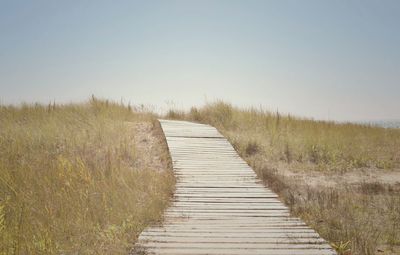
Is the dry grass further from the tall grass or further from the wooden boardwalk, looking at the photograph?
the wooden boardwalk

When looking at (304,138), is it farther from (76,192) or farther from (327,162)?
(76,192)

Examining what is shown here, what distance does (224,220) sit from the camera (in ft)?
16.1

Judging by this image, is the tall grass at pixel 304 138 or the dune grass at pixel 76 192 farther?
the tall grass at pixel 304 138

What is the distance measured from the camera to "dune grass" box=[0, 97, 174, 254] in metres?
4.18

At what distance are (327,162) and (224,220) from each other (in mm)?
6348

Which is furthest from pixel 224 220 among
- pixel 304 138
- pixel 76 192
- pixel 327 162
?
pixel 304 138

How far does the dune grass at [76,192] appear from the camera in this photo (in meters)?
4.18

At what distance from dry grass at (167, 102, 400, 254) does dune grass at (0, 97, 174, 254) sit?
2.03 metres

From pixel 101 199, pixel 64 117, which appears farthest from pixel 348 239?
pixel 64 117

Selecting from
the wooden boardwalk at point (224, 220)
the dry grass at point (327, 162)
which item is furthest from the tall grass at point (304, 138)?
the wooden boardwalk at point (224, 220)

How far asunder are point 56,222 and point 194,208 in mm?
1659

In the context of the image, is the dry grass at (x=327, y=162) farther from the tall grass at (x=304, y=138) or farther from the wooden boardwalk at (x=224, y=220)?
the wooden boardwalk at (x=224, y=220)

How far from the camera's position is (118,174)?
6.90 m

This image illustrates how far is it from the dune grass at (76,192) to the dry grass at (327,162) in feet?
6.67
